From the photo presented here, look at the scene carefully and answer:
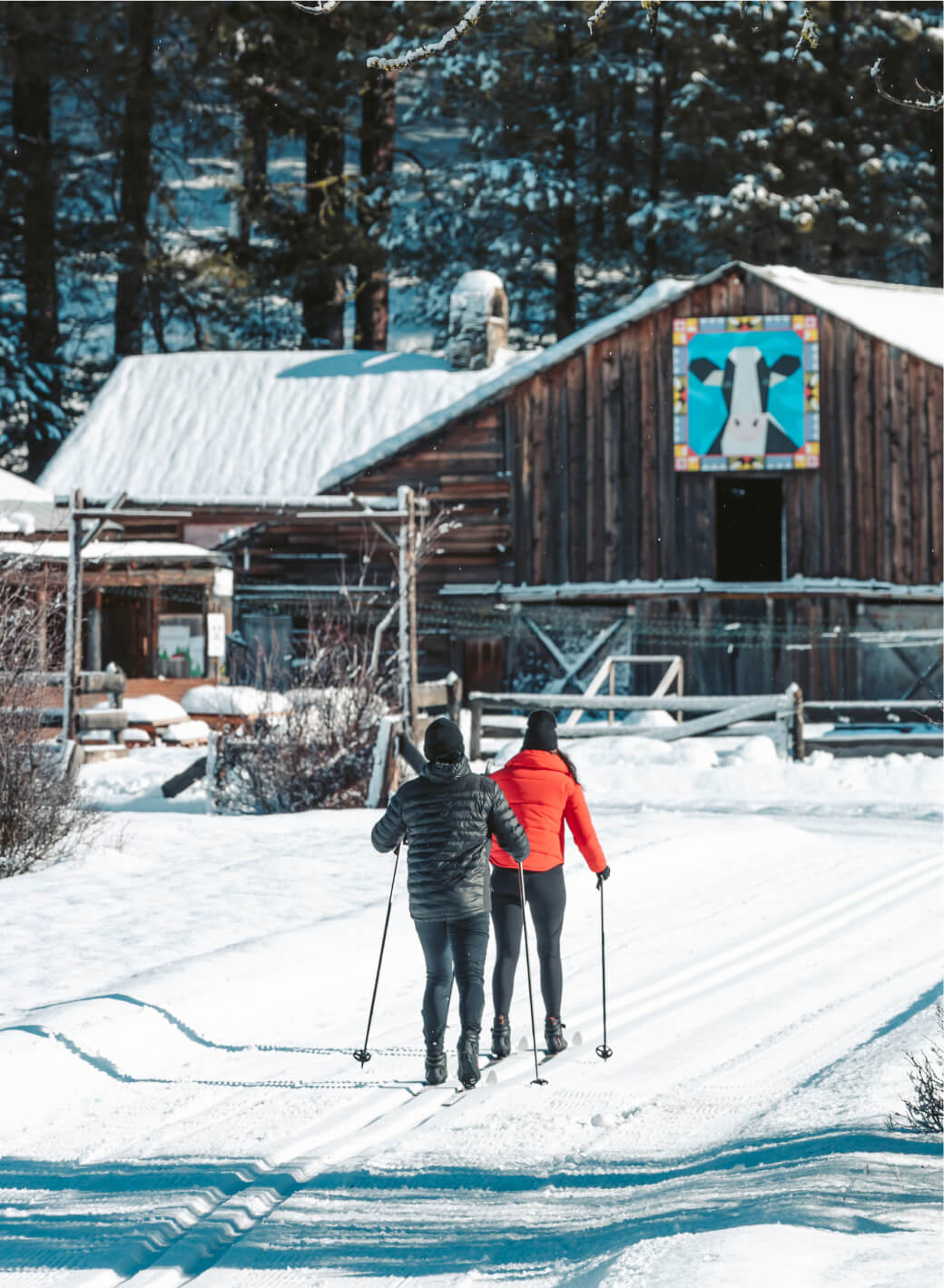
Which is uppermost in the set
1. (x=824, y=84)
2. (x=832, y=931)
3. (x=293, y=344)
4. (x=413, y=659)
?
(x=824, y=84)

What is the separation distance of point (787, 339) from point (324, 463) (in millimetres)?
9574

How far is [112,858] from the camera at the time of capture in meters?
13.7

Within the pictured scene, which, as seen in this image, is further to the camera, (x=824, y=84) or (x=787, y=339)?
(x=824, y=84)

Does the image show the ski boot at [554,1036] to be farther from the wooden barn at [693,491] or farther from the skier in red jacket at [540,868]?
the wooden barn at [693,491]

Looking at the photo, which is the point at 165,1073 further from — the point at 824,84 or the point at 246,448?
the point at 824,84

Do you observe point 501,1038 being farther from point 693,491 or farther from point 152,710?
point 693,491

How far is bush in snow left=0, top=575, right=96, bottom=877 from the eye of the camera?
13250 mm

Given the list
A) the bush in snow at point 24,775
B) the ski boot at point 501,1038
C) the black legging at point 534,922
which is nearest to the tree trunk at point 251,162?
the bush in snow at point 24,775

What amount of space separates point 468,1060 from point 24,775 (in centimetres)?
690

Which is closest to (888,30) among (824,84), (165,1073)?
(824,84)

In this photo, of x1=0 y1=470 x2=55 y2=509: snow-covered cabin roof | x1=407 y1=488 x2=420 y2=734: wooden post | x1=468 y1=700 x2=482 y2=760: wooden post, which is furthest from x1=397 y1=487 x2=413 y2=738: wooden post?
x1=0 y1=470 x2=55 y2=509: snow-covered cabin roof

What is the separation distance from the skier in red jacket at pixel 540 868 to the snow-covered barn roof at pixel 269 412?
2020 cm

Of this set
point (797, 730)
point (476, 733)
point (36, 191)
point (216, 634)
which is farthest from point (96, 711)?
point (36, 191)

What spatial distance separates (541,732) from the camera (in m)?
8.19
